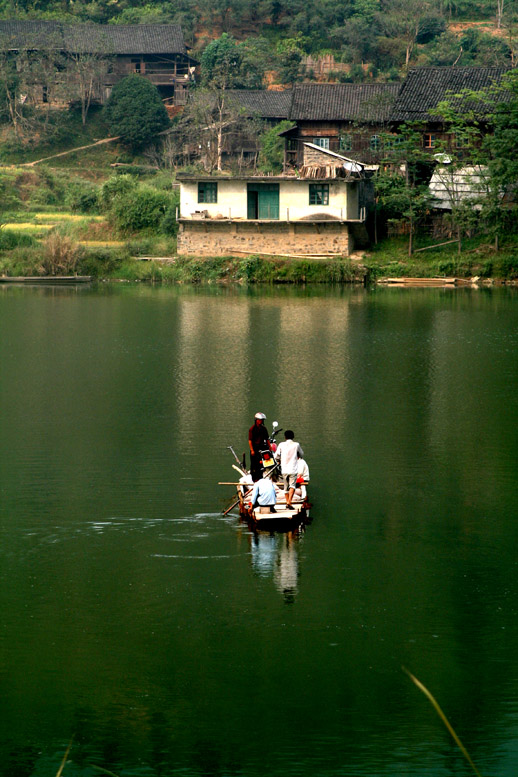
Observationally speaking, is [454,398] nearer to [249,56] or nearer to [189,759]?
[189,759]

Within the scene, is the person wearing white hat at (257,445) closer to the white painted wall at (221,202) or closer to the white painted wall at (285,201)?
the white painted wall at (285,201)

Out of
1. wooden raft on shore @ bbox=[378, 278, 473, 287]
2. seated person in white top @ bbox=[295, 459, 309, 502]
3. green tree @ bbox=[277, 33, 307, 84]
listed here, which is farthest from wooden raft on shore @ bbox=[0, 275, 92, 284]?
seated person in white top @ bbox=[295, 459, 309, 502]

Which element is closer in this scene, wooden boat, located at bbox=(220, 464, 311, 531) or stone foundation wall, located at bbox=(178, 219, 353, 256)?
wooden boat, located at bbox=(220, 464, 311, 531)

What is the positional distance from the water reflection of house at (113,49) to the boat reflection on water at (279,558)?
79.2m

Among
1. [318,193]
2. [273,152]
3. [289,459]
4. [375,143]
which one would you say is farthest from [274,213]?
[289,459]

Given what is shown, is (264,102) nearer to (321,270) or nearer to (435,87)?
(435,87)

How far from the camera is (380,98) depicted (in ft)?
235

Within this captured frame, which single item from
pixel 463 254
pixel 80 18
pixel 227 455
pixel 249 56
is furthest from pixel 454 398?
pixel 80 18

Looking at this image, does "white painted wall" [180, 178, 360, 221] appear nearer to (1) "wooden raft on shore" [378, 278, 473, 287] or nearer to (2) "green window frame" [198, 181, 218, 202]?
(2) "green window frame" [198, 181, 218, 202]

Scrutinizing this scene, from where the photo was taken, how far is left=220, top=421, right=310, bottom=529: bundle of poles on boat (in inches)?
755

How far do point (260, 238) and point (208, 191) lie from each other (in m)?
4.41

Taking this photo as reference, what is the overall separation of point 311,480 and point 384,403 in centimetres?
890

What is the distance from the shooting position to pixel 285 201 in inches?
2591

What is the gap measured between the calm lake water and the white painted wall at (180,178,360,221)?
1188 inches
